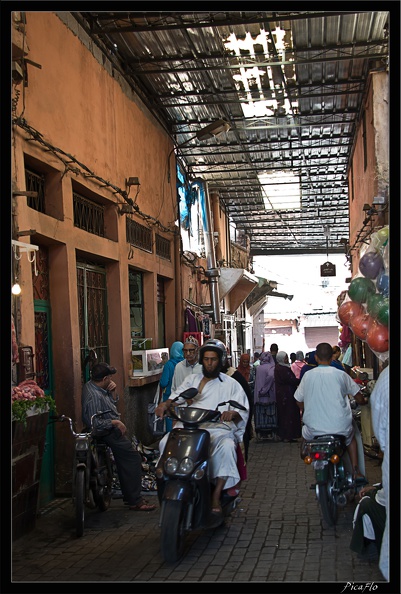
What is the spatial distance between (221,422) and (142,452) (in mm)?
3626

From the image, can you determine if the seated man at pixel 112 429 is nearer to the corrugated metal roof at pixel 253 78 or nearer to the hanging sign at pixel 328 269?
the corrugated metal roof at pixel 253 78

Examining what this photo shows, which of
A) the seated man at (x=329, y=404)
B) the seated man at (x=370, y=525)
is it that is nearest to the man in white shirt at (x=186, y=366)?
the seated man at (x=329, y=404)

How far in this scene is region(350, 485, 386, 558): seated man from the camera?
5250 mm

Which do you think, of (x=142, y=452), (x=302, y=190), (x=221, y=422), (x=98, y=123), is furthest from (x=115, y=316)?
(x=302, y=190)

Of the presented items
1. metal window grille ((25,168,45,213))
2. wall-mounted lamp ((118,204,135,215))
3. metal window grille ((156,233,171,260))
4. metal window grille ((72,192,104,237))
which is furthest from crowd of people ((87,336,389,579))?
metal window grille ((156,233,171,260))

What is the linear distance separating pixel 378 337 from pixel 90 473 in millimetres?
3115

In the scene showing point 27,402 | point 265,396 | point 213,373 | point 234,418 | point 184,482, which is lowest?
point 265,396

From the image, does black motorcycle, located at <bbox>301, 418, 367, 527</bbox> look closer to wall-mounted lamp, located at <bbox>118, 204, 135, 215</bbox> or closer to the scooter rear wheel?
the scooter rear wheel

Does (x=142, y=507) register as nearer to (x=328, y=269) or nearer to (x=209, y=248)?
(x=209, y=248)

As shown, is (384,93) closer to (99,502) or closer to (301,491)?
(301,491)

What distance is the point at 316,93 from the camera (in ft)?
42.5

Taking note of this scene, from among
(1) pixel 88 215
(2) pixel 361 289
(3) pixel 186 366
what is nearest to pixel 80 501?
(3) pixel 186 366

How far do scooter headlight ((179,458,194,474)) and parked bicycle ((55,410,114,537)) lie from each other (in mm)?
1357

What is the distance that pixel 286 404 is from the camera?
40.0 feet
